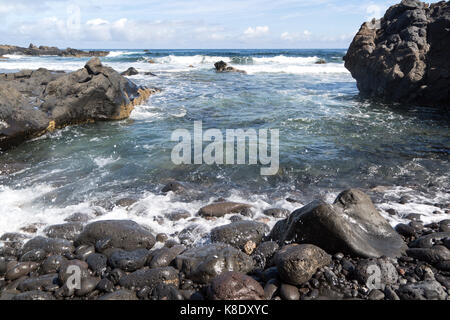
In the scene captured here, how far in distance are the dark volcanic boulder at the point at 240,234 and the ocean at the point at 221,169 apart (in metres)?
0.32

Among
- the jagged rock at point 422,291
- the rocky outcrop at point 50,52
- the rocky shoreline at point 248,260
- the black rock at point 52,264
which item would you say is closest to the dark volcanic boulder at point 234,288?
the rocky shoreline at point 248,260

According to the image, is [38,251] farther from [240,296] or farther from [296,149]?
[296,149]

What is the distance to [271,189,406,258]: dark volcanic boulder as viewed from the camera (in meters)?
4.18

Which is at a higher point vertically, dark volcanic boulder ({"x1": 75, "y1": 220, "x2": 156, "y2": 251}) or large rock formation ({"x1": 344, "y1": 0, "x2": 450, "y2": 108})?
large rock formation ({"x1": 344, "y1": 0, "x2": 450, "y2": 108})

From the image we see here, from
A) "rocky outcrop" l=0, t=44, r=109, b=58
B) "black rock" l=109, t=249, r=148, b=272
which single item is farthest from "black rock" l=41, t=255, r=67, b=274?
"rocky outcrop" l=0, t=44, r=109, b=58

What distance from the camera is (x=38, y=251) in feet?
14.6

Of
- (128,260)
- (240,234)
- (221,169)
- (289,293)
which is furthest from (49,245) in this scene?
(221,169)

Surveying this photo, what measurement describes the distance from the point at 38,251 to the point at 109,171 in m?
3.41

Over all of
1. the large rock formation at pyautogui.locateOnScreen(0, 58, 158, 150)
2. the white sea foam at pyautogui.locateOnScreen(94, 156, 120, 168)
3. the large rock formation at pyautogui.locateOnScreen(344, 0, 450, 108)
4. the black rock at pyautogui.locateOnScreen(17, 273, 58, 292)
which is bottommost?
the black rock at pyautogui.locateOnScreen(17, 273, 58, 292)

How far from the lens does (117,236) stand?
15.5ft

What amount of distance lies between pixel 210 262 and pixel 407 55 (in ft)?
49.1

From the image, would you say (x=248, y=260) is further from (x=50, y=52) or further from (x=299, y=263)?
(x=50, y=52)

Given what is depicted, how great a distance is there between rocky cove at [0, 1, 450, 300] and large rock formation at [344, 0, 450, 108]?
8.7 inches

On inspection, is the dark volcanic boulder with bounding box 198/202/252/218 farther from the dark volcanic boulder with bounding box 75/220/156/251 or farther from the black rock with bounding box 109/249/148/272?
the black rock with bounding box 109/249/148/272
